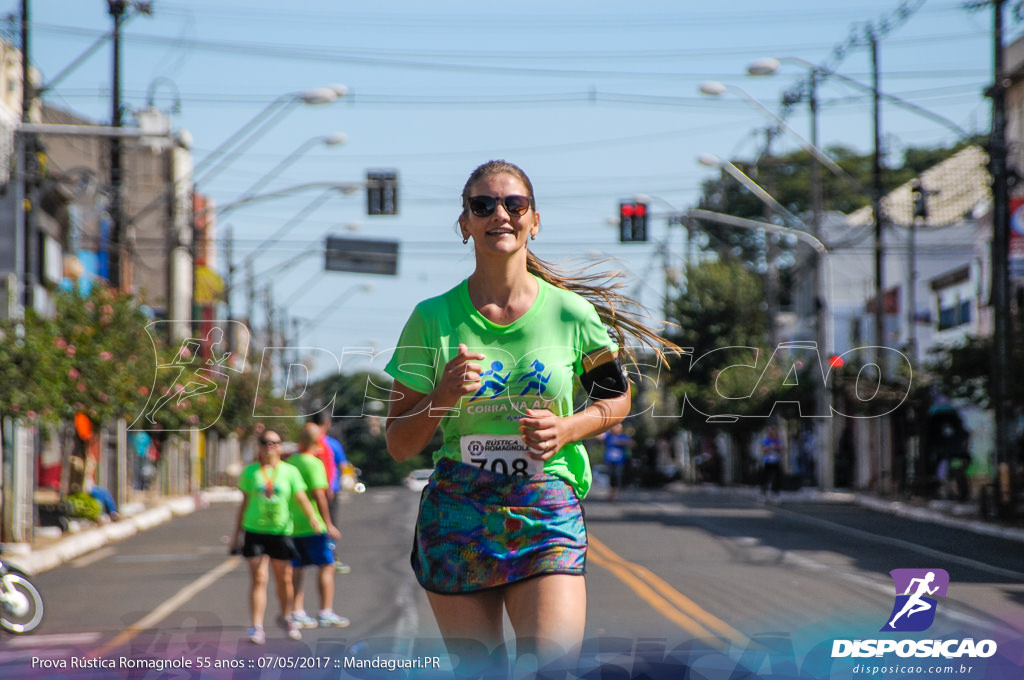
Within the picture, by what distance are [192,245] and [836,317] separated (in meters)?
32.1

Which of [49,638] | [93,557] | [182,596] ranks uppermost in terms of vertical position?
[49,638]

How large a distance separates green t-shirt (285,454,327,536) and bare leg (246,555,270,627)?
0.42 metres

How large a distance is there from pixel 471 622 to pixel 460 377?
0.65 m

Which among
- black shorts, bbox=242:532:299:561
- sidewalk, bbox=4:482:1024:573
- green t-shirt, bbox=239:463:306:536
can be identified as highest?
green t-shirt, bbox=239:463:306:536

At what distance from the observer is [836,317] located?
56.2 metres

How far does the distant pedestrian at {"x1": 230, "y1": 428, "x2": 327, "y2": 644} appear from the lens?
12.1 metres

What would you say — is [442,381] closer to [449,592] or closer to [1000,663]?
[449,592]

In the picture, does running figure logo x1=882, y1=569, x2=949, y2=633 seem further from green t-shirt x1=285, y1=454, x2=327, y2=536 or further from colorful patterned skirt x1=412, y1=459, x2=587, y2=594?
green t-shirt x1=285, y1=454, x2=327, y2=536

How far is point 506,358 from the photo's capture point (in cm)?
396

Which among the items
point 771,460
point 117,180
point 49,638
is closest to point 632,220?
point 771,460

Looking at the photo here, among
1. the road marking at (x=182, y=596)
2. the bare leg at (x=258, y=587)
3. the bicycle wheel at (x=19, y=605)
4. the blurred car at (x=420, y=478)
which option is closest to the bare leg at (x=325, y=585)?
the bare leg at (x=258, y=587)

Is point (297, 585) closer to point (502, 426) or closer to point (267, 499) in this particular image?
point (267, 499)

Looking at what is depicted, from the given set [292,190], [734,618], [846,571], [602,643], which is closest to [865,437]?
[292,190]

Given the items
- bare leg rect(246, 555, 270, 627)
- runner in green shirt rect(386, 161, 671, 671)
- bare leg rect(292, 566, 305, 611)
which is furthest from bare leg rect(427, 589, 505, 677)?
bare leg rect(292, 566, 305, 611)
